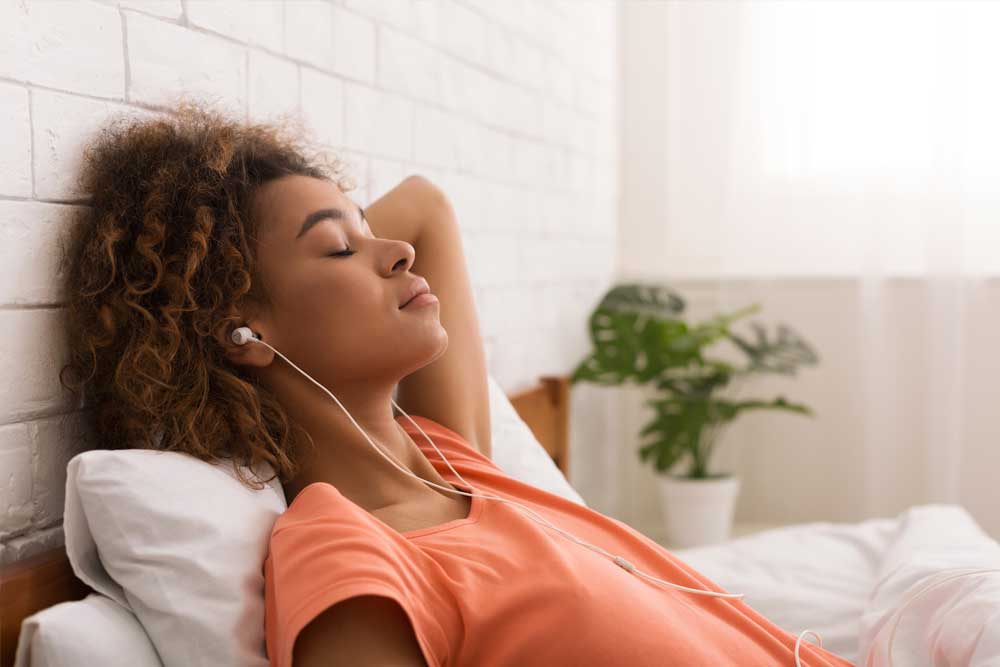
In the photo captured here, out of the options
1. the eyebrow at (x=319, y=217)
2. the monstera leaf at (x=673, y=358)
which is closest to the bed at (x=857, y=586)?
the eyebrow at (x=319, y=217)

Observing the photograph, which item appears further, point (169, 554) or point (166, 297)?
point (166, 297)

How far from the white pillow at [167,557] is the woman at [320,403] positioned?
0.12ft

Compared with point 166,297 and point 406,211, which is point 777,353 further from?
point 166,297

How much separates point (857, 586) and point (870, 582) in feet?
0.09

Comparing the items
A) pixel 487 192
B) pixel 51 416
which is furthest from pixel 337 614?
pixel 487 192

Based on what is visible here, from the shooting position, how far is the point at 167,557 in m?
0.90

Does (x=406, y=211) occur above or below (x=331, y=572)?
above

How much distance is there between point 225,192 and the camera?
109 cm

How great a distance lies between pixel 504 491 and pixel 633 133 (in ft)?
7.06

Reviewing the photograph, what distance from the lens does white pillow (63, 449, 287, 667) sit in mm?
892

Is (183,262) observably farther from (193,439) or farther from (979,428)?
(979,428)

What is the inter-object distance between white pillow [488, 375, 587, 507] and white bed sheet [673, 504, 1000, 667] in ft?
0.87

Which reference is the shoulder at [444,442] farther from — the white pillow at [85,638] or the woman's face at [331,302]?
the white pillow at [85,638]

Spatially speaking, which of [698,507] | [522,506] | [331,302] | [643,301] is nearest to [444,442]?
[522,506]
